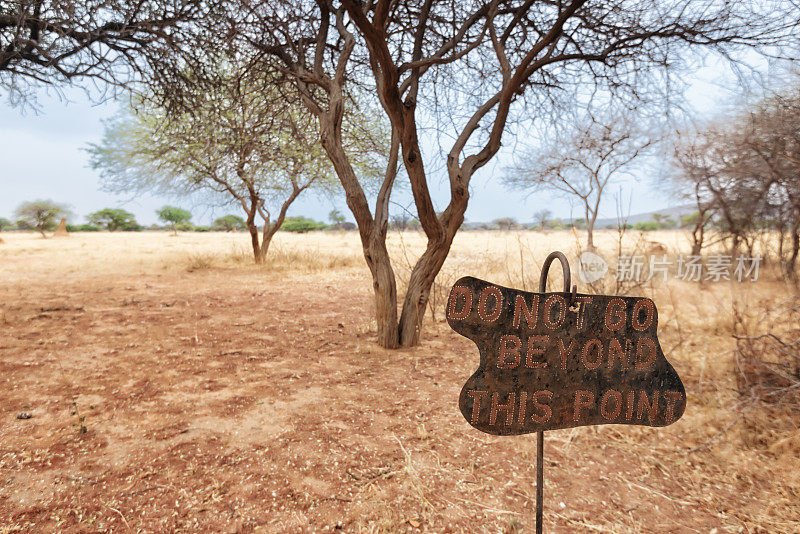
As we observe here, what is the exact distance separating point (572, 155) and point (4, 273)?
14694 mm

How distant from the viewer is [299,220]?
1812 inches

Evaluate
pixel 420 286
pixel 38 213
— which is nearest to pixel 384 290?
pixel 420 286

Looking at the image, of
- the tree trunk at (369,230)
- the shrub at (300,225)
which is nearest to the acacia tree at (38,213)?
the shrub at (300,225)

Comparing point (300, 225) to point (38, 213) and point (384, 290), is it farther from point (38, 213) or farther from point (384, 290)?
point (384, 290)

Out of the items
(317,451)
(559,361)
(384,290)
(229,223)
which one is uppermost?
(229,223)

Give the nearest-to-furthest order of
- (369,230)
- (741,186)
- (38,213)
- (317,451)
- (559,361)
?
(559,361) → (317,451) → (369,230) → (741,186) → (38,213)

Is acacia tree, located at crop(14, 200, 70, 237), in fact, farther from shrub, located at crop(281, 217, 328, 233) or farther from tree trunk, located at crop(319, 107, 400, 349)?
tree trunk, located at crop(319, 107, 400, 349)

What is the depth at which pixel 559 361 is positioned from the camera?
136cm

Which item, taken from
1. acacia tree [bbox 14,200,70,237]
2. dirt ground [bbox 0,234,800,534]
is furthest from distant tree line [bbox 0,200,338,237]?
dirt ground [bbox 0,234,800,534]

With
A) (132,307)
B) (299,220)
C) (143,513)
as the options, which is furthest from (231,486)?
(299,220)

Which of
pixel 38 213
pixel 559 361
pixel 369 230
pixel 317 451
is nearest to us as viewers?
pixel 559 361

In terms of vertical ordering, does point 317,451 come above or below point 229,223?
below

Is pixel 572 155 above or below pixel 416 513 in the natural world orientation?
above

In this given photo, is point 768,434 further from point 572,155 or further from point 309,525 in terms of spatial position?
point 572,155
